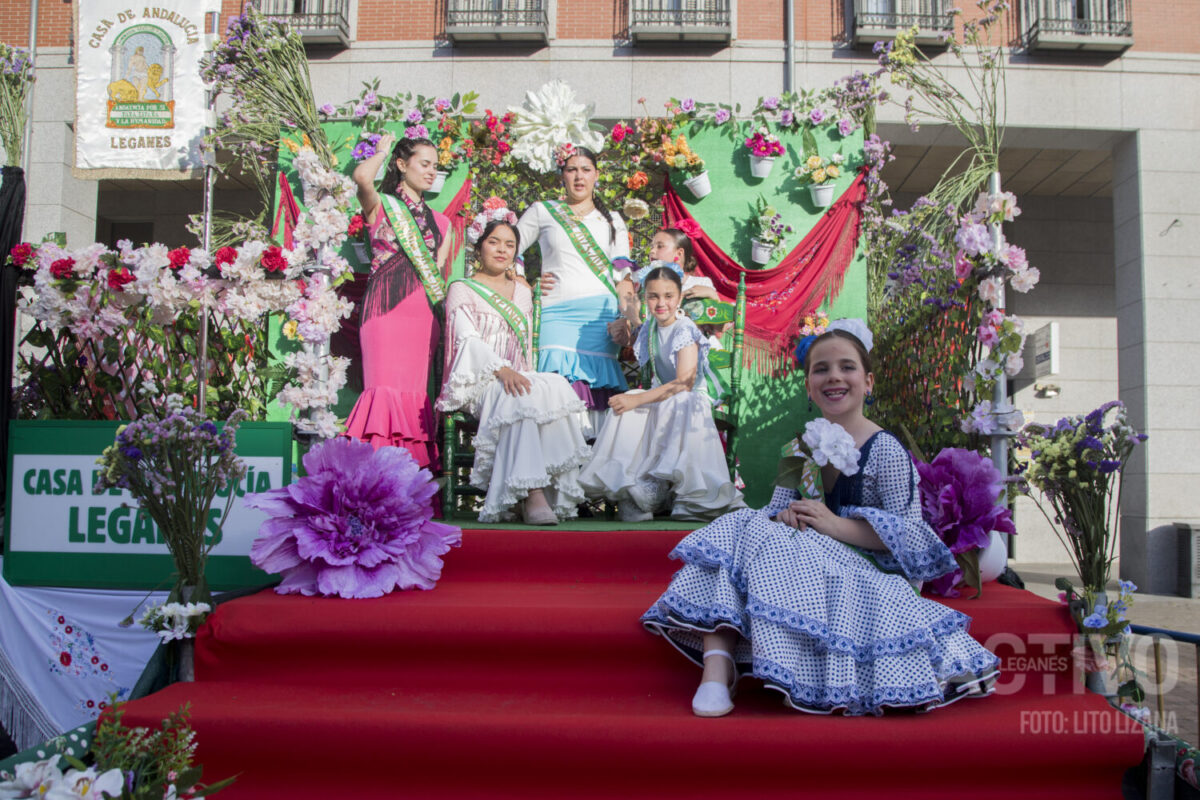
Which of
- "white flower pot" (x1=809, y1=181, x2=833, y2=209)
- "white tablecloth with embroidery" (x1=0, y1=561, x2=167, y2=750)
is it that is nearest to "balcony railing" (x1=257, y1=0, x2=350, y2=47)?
"white flower pot" (x1=809, y1=181, x2=833, y2=209)

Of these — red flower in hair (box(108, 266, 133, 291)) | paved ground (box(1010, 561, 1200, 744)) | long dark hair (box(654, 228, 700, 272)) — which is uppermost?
long dark hair (box(654, 228, 700, 272))

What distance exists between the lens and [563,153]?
5.22 m

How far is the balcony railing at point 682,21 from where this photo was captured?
331 inches

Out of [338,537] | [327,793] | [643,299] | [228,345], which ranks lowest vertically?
[327,793]

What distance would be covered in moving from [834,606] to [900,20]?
26.9ft

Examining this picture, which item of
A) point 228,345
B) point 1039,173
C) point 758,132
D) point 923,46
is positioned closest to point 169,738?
point 228,345

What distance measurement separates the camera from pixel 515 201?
562cm

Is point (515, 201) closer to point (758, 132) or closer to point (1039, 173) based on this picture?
point (758, 132)

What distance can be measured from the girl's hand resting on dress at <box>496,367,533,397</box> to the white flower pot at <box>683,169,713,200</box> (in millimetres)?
2288

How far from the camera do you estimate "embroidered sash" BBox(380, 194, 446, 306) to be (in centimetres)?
501

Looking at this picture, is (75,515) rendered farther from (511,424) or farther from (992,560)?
(992,560)

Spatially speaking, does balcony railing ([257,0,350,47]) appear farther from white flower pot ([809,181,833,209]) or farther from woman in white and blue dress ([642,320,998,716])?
woman in white and blue dress ([642,320,998,716])

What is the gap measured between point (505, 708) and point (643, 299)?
8.52 ft

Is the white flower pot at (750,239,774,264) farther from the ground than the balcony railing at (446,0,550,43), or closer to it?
closer to it
